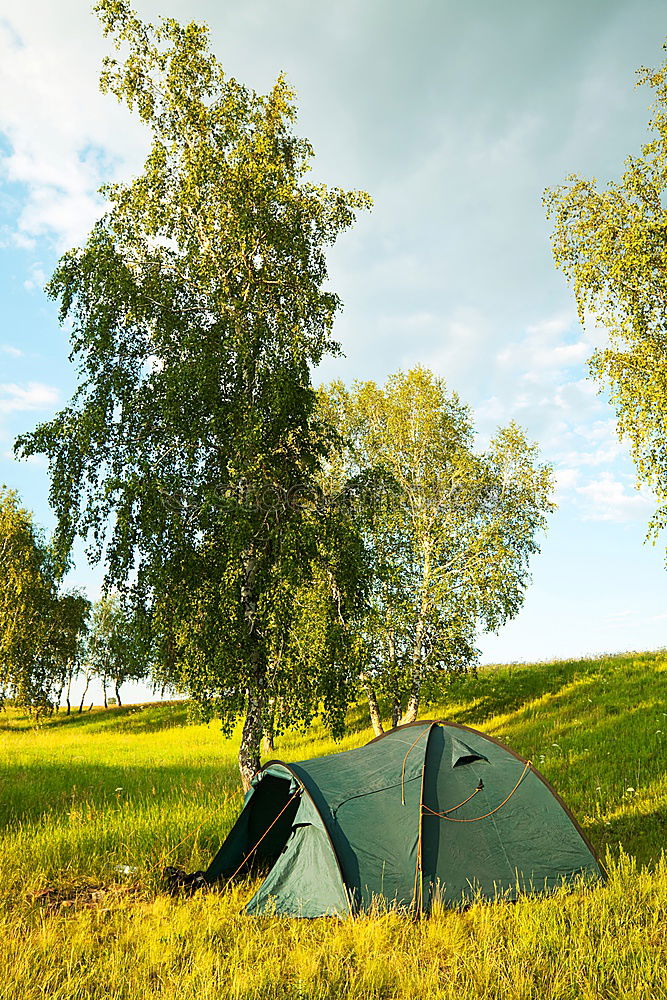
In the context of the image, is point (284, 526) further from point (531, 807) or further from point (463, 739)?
point (531, 807)

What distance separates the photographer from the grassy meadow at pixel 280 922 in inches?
241

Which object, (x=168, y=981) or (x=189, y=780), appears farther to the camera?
(x=189, y=780)

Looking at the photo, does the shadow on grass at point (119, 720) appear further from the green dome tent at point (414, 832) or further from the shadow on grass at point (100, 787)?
the green dome tent at point (414, 832)

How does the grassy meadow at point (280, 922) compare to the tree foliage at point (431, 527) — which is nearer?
the grassy meadow at point (280, 922)

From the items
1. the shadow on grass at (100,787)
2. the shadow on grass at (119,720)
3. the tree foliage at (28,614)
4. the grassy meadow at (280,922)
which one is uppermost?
the tree foliage at (28,614)

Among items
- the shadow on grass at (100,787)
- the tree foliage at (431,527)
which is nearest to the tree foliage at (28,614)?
the shadow on grass at (100,787)

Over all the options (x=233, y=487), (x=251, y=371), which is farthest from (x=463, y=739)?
(x=251, y=371)

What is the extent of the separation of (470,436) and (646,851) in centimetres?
1664

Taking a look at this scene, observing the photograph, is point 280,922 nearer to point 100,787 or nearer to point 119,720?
point 100,787

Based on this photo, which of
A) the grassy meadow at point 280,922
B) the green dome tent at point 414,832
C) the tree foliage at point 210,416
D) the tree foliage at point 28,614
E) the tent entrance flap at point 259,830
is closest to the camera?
the grassy meadow at point 280,922

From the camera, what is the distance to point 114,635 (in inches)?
541

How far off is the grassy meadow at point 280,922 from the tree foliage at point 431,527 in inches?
212

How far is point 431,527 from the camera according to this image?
2423cm

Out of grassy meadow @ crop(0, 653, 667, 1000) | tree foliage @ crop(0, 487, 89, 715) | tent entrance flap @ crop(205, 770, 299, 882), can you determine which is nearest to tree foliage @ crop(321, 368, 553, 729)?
grassy meadow @ crop(0, 653, 667, 1000)
